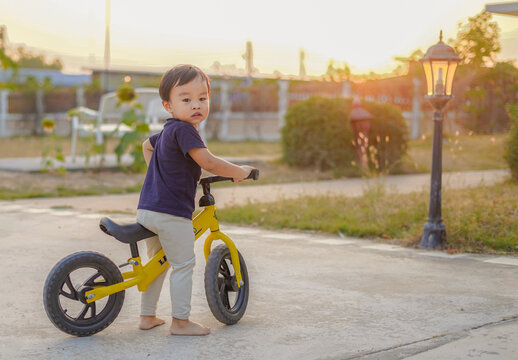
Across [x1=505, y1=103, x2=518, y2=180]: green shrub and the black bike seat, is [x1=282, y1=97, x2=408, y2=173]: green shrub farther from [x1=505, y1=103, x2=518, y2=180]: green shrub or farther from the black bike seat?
the black bike seat

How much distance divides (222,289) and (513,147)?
23.4ft

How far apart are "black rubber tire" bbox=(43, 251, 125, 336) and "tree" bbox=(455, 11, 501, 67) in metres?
12.3

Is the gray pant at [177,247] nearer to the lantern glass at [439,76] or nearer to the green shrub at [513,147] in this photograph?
the lantern glass at [439,76]

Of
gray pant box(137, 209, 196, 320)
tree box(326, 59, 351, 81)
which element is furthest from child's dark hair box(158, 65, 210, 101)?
tree box(326, 59, 351, 81)

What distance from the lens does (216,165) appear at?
165 inches

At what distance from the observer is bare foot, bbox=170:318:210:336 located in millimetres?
4250

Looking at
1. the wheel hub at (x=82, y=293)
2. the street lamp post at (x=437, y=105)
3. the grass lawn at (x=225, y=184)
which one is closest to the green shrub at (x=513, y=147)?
the grass lawn at (x=225, y=184)

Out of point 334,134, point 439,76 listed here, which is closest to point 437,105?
point 439,76

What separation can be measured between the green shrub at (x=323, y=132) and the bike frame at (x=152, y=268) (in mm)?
9559

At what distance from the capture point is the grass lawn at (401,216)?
7.11 metres

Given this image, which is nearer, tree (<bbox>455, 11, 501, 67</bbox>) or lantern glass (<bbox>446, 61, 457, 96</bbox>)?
lantern glass (<bbox>446, 61, 457, 96</bbox>)

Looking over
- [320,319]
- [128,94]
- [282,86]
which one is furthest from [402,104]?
[320,319]

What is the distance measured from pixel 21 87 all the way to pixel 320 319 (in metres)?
25.6

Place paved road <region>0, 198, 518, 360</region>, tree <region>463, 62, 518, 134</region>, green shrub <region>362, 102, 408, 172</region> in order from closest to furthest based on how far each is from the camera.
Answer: paved road <region>0, 198, 518, 360</region> < green shrub <region>362, 102, 408, 172</region> < tree <region>463, 62, 518, 134</region>
